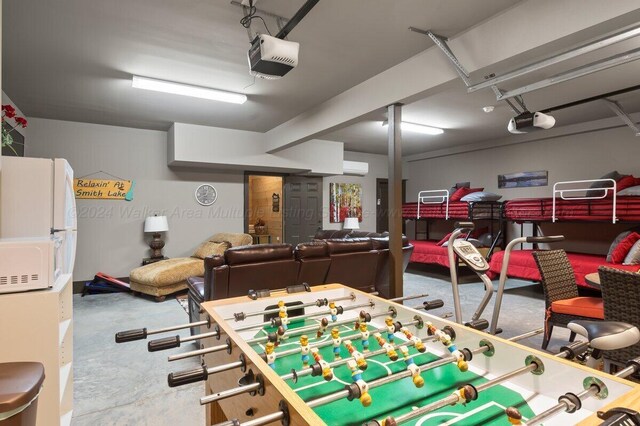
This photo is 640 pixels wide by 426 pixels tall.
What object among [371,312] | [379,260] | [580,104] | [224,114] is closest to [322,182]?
[224,114]

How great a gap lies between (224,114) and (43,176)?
2.82 meters

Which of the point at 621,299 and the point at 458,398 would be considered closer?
the point at 458,398

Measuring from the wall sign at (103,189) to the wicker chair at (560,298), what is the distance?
6.07m

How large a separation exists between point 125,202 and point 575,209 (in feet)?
23.8

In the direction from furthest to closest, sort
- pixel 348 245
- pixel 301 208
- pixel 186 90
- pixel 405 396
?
pixel 301 208 → pixel 186 90 → pixel 348 245 → pixel 405 396

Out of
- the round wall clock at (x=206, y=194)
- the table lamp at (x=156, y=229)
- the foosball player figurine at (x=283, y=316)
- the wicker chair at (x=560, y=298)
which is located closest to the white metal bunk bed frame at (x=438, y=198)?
the wicker chair at (x=560, y=298)

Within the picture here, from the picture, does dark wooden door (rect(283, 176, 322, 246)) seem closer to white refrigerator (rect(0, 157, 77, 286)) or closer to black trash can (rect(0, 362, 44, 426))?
white refrigerator (rect(0, 157, 77, 286))

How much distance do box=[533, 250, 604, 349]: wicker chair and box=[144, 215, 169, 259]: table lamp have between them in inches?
215

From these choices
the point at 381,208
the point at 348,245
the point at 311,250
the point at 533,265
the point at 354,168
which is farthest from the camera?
the point at 381,208

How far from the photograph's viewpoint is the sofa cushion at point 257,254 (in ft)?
9.54

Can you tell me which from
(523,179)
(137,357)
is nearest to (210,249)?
(137,357)

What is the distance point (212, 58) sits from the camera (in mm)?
3391

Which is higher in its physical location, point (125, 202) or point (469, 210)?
point (125, 202)

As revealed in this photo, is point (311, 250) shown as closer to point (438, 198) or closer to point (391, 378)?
point (391, 378)
